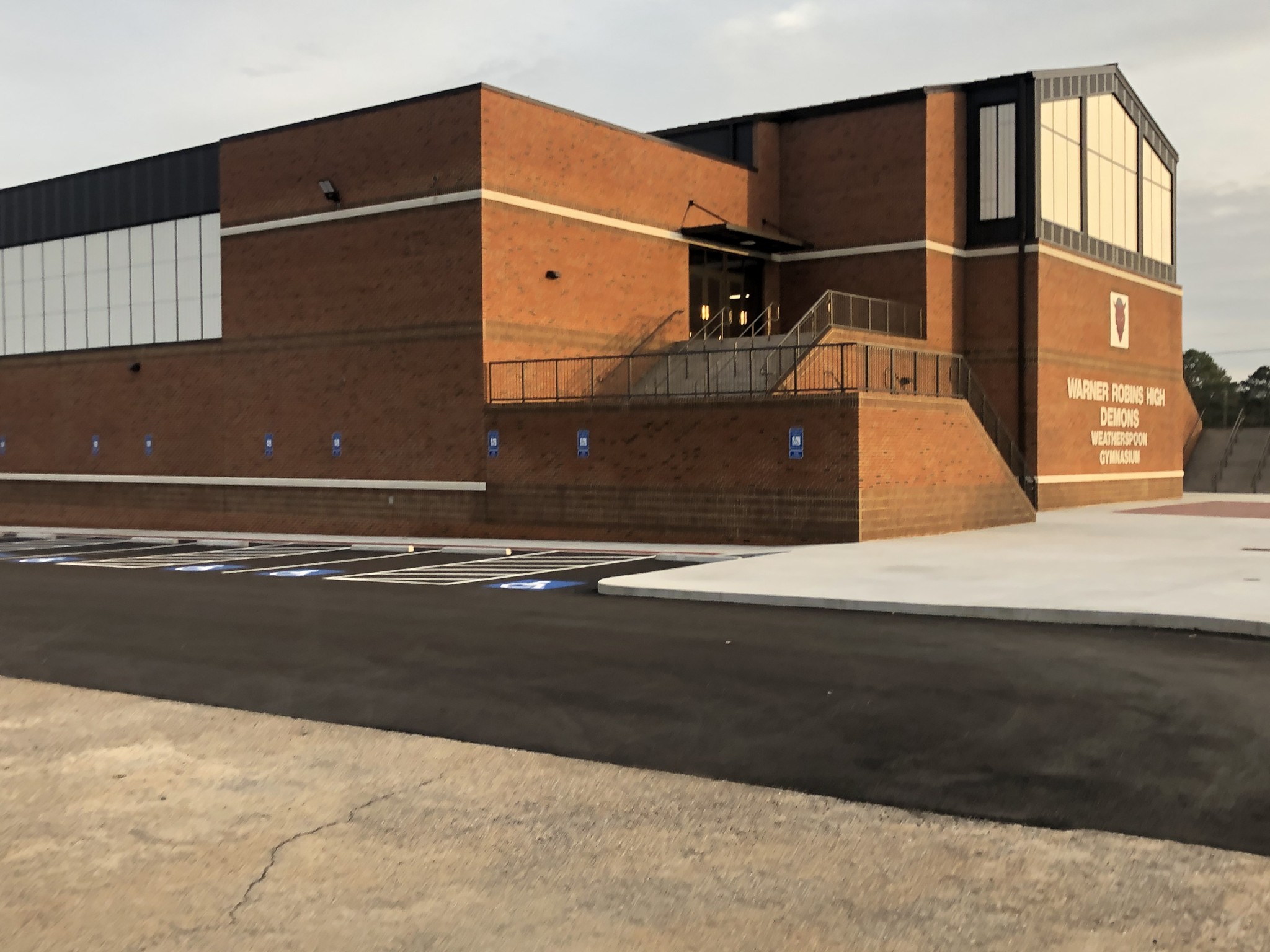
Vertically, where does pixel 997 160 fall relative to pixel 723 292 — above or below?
above

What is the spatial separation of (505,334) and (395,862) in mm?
22469

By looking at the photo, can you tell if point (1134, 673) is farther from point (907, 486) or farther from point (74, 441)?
point (74, 441)

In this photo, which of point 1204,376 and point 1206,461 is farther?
point 1204,376


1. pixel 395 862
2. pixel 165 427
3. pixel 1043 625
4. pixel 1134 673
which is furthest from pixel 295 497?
pixel 395 862

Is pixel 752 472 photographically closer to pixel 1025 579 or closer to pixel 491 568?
→ pixel 491 568

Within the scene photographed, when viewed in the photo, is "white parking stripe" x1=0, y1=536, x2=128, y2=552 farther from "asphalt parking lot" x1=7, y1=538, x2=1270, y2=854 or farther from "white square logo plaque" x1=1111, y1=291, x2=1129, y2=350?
"white square logo plaque" x1=1111, y1=291, x2=1129, y2=350

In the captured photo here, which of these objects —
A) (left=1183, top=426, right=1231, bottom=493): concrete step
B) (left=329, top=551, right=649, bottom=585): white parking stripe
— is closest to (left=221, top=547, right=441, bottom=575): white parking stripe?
(left=329, top=551, right=649, bottom=585): white parking stripe

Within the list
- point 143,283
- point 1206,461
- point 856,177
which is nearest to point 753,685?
point 856,177

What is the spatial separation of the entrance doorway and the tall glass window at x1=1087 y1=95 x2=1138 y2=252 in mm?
10090

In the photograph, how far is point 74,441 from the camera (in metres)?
35.7

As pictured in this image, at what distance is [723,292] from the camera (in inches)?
1350

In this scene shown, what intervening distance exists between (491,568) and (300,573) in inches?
114

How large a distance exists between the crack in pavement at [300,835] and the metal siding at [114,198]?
28.4m

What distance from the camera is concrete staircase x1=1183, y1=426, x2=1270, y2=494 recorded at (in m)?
46.2
